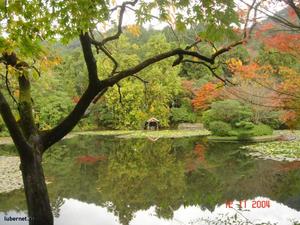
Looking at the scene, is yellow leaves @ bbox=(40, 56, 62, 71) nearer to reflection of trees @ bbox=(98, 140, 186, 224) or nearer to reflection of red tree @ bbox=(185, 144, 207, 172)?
reflection of trees @ bbox=(98, 140, 186, 224)

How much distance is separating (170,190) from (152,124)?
2790 centimetres

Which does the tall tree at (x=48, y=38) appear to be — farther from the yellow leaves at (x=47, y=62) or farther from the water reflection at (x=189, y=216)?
the water reflection at (x=189, y=216)

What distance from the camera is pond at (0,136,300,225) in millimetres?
9953

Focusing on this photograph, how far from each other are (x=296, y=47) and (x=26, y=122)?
559cm

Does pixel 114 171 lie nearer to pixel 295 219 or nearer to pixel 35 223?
pixel 295 219

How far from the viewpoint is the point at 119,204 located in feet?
36.5

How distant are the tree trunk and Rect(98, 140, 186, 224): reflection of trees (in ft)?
14.6

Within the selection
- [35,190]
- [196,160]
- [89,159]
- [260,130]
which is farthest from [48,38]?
[260,130]

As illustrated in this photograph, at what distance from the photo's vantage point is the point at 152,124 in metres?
40.4

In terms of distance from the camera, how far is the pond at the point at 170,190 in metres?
9.95

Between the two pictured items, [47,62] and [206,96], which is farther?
[206,96]

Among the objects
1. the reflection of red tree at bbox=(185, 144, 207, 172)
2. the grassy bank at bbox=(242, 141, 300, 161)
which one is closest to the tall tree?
the reflection of red tree at bbox=(185, 144, 207, 172)
